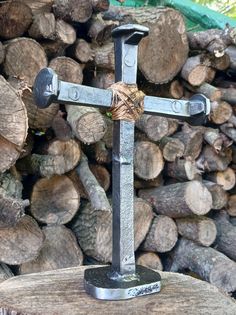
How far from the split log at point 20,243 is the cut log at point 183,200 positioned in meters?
0.74

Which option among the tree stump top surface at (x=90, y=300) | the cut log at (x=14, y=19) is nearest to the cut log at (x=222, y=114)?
the cut log at (x=14, y=19)

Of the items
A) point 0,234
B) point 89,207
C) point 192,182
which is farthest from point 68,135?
point 192,182

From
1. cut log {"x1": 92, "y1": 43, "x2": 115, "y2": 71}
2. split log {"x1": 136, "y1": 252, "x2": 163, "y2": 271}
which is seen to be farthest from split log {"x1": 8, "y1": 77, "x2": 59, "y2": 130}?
split log {"x1": 136, "y1": 252, "x2": 163, "y2": 271}

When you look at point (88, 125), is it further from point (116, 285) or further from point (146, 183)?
point (116, 285)

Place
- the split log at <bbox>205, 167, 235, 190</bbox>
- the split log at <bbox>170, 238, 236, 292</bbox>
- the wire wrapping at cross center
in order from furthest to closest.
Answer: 1. the split log at <bbox>205, 167, 235, 190</bbox>
2. the split log at <bbox>170, 238, 236, 292</bbox>
3. the wire wrapping at cross center

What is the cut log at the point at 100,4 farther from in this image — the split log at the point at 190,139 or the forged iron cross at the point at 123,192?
the forged iron cross at the point at 123,192

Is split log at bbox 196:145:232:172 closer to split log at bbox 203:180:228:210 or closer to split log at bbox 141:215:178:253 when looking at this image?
split log at bbox 203:180:228:210

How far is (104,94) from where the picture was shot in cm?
122

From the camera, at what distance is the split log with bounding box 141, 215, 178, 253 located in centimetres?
257

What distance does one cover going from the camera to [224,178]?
293cm

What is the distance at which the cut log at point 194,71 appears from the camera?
2.70 m

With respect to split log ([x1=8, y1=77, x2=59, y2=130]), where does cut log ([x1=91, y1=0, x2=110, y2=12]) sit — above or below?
above

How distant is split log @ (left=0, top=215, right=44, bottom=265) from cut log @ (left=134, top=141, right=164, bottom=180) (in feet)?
2.19

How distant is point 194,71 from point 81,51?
639 mm
